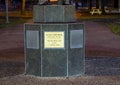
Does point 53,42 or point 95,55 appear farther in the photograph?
point 95,55

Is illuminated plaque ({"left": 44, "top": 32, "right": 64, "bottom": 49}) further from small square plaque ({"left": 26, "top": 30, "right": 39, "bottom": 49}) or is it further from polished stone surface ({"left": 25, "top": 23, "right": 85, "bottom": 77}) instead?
small square plaque ({"left": 26, "top": 30, "right": 39, "bottom": 49})

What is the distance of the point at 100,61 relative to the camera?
584 inches

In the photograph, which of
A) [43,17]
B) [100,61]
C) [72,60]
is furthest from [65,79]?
[100,61]

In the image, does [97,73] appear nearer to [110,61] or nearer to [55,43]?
[55,43]

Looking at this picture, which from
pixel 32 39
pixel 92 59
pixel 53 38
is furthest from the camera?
pixel 92 59

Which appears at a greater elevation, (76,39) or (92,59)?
(76,39)

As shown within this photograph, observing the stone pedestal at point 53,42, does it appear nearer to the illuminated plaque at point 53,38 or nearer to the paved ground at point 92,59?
the illuminated plaque at point 53,38

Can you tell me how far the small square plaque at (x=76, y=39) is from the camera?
11.9m

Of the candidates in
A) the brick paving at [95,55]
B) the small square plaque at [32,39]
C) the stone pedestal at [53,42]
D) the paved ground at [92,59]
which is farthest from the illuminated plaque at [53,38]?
the brick paving at [95,55]

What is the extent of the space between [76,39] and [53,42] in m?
0.58

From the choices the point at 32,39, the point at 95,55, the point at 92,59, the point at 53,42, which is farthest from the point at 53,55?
the point at 95,55

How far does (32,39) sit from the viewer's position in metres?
11.9

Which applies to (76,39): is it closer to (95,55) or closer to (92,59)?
(92,59)

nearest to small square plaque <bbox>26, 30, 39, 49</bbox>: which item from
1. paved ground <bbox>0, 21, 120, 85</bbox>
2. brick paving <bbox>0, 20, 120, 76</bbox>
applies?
paved ground <bbox>0, 21, 120, 85</bbox>
